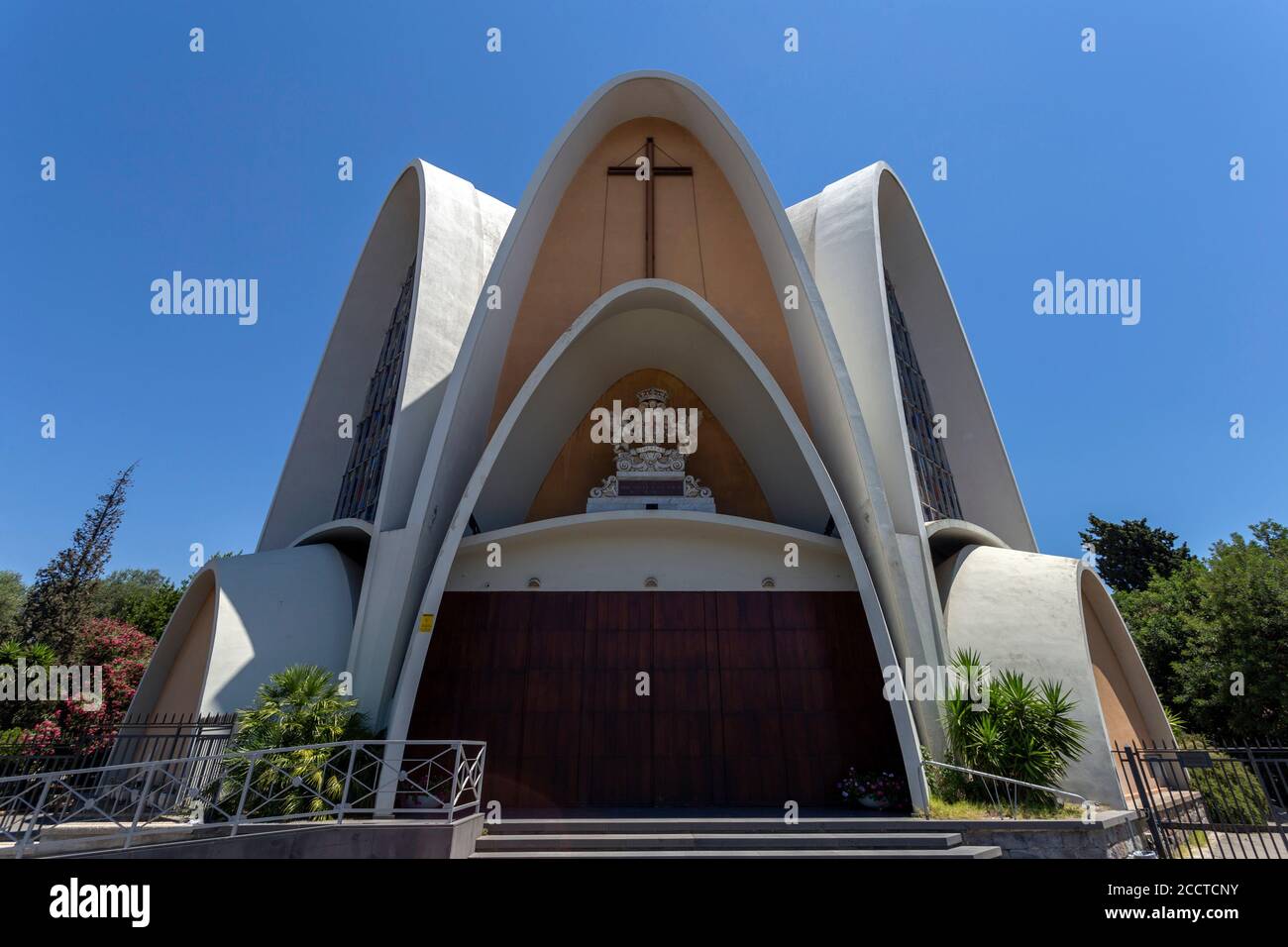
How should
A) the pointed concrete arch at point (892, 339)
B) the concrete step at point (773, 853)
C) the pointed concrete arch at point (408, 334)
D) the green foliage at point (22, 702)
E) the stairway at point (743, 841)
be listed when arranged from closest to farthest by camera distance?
the concrete step at point (773, 853)
the stairway at point (743, 841)
the pointed concrete arch at point (892, 339)
the pointed concrete arch at point (408, 334)
the green foliage at point (22, 702)

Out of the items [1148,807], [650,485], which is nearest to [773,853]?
[1148,807]

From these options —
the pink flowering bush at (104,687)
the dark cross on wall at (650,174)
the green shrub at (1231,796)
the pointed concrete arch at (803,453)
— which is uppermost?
the dark cross on wall at (650,174)

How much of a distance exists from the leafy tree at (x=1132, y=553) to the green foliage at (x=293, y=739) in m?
56.6

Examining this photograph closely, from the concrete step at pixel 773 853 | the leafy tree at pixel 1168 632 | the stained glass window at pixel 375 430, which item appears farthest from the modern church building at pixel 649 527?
the leafy tree at pixel 1168 632

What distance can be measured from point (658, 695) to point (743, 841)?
14.5 ft

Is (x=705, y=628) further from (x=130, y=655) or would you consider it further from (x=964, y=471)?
(x=130, y=655)

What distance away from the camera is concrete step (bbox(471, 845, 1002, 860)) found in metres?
8.21

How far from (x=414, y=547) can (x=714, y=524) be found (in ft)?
19.9

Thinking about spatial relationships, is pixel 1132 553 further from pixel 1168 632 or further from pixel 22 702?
pixel 22 702

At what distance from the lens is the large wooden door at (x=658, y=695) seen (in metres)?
12.2

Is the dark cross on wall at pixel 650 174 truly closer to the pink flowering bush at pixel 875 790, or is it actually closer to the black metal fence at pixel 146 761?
the pink flowering bush at pixel 875 790

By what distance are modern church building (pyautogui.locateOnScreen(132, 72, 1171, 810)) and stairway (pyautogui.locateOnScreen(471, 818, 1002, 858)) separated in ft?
6.95
